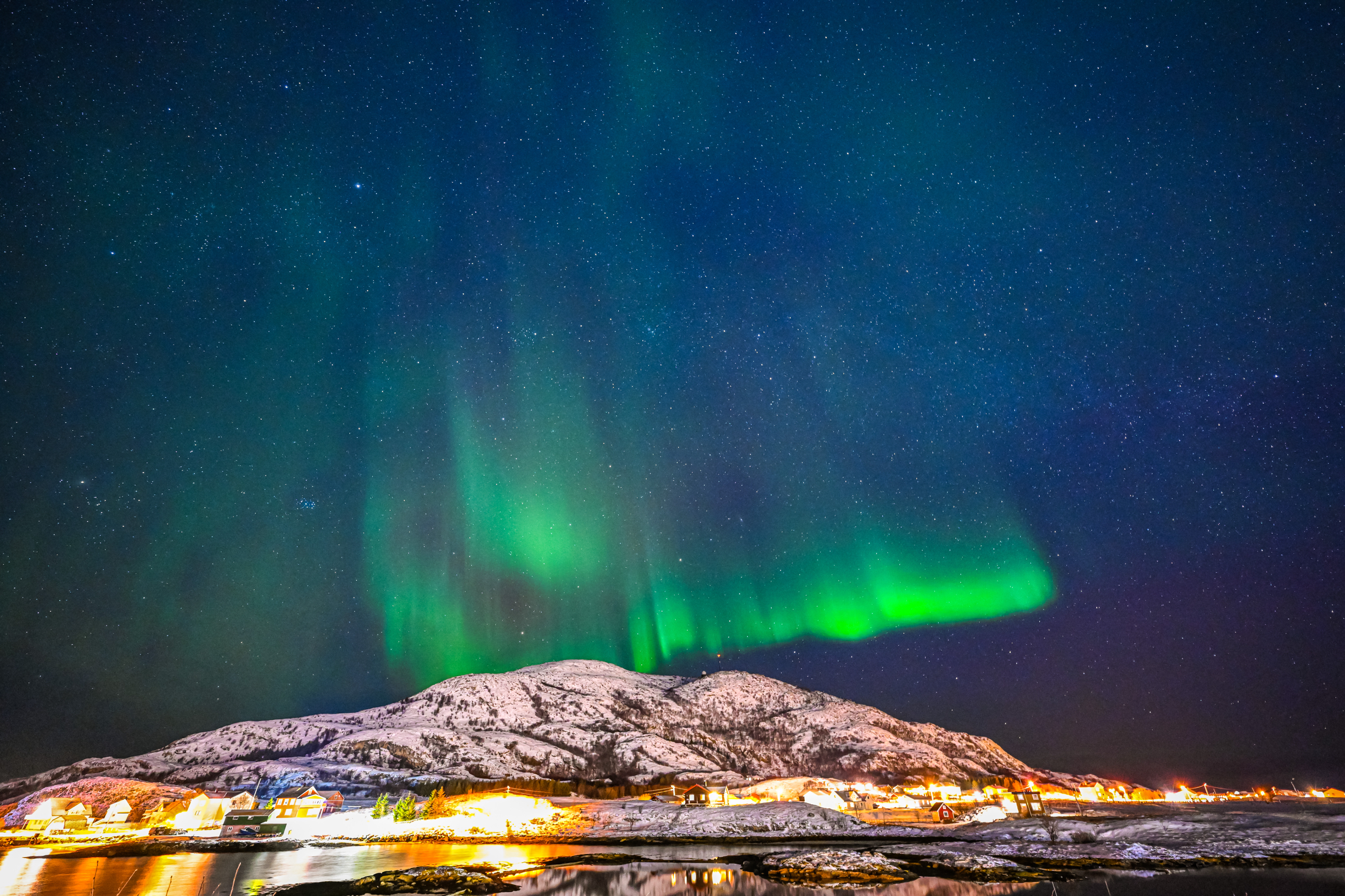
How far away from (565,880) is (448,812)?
74.0 meters

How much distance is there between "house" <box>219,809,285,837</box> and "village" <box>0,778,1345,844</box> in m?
0.15

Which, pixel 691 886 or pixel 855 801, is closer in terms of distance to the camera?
pixel 691 886

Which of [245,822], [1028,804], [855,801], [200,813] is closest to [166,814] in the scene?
[200,813]

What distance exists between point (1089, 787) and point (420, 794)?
197964 mm

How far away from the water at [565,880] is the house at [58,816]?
106 ft

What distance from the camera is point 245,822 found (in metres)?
95.1

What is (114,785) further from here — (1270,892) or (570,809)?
(1270,892)

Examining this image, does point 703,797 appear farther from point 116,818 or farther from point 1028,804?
point 116,818

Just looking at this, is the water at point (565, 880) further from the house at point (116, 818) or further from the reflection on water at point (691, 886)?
the house at point (116, 818)

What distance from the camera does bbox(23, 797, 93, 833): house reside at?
281ft

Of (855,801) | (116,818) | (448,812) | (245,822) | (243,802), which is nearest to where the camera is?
(116,818)

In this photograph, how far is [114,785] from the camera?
381 feet

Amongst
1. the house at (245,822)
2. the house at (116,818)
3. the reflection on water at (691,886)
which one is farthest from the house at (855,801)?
the house at (116,818)

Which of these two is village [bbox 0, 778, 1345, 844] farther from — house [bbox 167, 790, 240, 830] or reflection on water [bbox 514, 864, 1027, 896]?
reflection on water [bbox 514, 864, 1027, 896]
